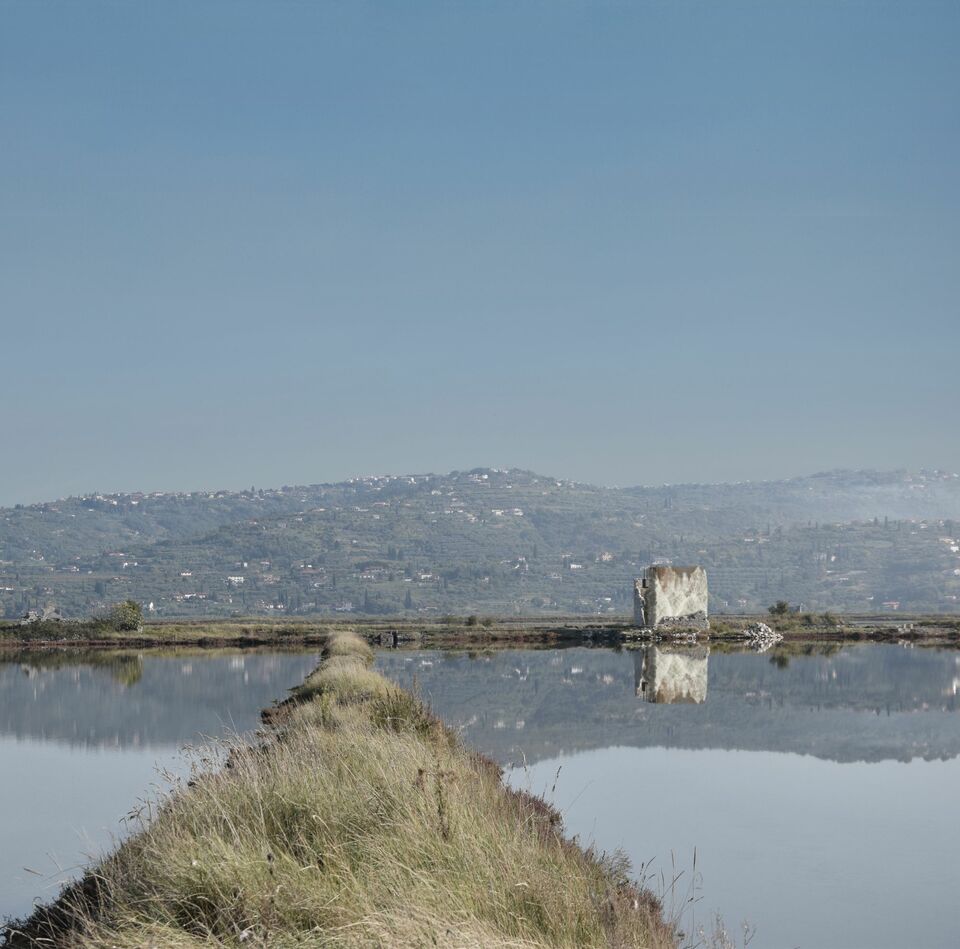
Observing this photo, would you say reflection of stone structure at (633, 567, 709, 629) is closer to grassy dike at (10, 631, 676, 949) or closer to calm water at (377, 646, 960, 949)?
calm water at (377, 646, 960, 949)

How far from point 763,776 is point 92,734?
13.5 meters

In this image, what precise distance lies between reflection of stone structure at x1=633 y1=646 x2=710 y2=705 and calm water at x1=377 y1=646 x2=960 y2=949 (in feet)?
0.35

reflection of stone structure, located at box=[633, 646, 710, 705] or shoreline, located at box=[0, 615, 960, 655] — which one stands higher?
reflection of stone structure, located at box=[633, 646, 710, 705]

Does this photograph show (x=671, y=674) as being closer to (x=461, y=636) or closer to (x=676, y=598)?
(x=676, y=598)

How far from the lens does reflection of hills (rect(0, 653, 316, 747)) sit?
27.3 meters

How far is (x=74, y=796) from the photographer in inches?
739

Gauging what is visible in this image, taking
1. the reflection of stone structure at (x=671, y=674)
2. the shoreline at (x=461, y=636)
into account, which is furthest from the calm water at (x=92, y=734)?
the shoreline at (x=461, y=636)

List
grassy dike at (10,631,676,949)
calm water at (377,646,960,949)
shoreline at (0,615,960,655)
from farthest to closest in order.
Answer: shoreline at (0,615,960,655)
calm water at (377,646,960,949)
grassy dike at (10,631,676,949)

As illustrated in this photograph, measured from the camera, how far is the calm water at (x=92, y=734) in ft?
47.5

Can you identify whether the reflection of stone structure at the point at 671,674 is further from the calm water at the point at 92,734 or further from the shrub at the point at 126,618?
the shrub at the point at 126,618

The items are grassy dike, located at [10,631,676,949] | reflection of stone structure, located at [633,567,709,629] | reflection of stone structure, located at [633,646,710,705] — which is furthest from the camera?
reflection of stone structure, located at [633,567,709,629]

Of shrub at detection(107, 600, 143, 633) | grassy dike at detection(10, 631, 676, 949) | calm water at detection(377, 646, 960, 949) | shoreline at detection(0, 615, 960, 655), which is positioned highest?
grassy dike at detection(10, 631, 676, 949)

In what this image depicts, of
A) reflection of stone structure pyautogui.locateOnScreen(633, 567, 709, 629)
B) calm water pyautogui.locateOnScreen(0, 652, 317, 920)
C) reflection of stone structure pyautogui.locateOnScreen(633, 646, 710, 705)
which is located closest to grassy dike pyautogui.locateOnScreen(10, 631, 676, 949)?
calm water pyautogui.locateOnScreen(0, 652, 317, 920)

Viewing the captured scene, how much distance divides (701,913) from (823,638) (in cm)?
5521
